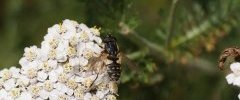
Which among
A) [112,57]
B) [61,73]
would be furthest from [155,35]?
[61,73]

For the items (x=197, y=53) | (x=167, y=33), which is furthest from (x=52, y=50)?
(x=197, y=53)

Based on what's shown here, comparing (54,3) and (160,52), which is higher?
(54,3)

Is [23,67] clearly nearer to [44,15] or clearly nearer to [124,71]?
[124,71]

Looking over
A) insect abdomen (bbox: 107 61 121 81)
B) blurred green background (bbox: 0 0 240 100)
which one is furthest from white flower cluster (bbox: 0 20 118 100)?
blurred green background (bbox: 0 0 240 100)

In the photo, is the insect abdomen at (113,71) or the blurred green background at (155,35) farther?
Result: the blurred green background at (155,35)

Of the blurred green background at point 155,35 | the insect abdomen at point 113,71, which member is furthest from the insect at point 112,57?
the blurred green background at point 155,35

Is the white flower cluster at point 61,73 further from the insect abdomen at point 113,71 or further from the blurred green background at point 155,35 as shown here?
the blurred green background at point 155,35

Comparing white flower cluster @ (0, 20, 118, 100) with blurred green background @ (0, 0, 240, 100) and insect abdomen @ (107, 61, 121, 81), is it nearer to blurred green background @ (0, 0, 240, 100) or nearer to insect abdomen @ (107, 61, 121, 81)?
insect abdomen @ (107, 61, 121, 81)
